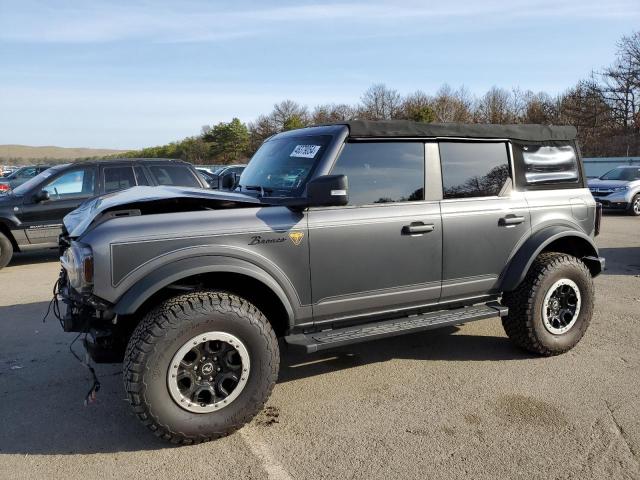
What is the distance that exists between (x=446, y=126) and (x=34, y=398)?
390cm

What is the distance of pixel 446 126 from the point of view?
14.3 feet

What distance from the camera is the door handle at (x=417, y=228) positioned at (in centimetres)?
396

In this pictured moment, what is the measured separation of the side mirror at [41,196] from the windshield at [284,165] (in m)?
6.16

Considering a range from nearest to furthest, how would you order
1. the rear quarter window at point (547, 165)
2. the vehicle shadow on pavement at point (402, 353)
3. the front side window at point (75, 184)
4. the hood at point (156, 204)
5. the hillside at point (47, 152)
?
the hood at point (156, 204)
the vehicle shadow on pavement at point (402, 353)
the rear quarter window at point (547, 165)
the front side window at point (75, 184)
the hillside at point (47, 152)

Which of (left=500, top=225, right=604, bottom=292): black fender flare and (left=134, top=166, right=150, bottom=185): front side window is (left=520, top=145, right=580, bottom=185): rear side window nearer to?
(left=500, top=225, right=604, bottom=292): black fender flare

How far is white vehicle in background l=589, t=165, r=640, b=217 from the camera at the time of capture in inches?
633

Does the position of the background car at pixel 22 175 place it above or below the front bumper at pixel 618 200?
above

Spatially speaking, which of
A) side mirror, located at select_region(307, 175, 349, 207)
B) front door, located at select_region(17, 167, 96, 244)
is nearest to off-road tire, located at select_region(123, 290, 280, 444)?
side mirror, located at select_region(307, 175, 349, 207)

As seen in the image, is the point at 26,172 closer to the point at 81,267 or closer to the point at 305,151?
the point at 305,151

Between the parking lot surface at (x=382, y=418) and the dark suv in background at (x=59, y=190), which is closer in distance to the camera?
the parking lot surface at (x=382, y=418)

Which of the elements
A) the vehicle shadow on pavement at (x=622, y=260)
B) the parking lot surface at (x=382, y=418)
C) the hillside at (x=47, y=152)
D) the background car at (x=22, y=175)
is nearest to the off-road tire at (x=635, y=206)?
the vehicle shadow on pavement at (x=622, y=260)

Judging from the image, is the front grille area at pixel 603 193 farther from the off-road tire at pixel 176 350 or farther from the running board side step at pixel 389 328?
the off-road tire at pixel 176 350

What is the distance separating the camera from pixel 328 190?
11.2ft

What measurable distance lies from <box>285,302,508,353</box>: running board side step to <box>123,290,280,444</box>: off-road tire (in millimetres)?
284
